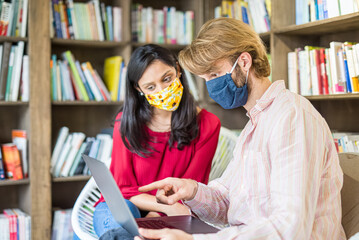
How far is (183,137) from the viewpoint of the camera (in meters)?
2.08

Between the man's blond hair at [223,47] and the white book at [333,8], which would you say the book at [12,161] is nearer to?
the man's blond hair at [223,47]

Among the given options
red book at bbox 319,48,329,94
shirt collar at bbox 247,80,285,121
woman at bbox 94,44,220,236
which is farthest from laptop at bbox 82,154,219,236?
red book at bbox 319,48,329,94

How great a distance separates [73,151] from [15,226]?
565 mm

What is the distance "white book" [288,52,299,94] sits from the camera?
254cm

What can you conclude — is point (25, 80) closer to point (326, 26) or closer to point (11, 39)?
point (11, 39)

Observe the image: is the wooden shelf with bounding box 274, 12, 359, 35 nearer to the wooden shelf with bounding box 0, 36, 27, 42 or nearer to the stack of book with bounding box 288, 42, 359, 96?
the stack of book with bounding box 288, 42, 359, 96

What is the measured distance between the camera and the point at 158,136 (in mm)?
2117

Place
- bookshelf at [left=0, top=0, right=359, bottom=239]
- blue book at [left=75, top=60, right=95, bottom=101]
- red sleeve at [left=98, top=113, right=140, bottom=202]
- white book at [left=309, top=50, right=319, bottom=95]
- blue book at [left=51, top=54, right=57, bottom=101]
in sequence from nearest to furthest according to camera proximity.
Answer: red sleeve at [left=98, top=113, right=140, bottom=202] → white book at [left=309, top=50, right=319, bottom=95] → bookshelf at [left=0, top=0, right=359, bottom=239] → blue book at [left=51, top=54, right=57, bottom=101] → blue book at [left=75, top=60, right=95, bottom=101]

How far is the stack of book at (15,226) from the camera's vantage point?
2674 mm

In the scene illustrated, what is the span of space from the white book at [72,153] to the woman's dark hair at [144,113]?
79 cm

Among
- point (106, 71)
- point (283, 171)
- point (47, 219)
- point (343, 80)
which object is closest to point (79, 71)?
point (106, 71)

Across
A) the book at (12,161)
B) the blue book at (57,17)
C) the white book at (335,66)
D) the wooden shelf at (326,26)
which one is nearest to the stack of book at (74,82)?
the blue book at (57,17)

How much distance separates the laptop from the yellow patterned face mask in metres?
0.73

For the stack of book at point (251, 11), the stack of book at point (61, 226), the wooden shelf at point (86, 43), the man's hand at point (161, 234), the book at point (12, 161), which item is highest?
the stack of book at point (251, 11)
